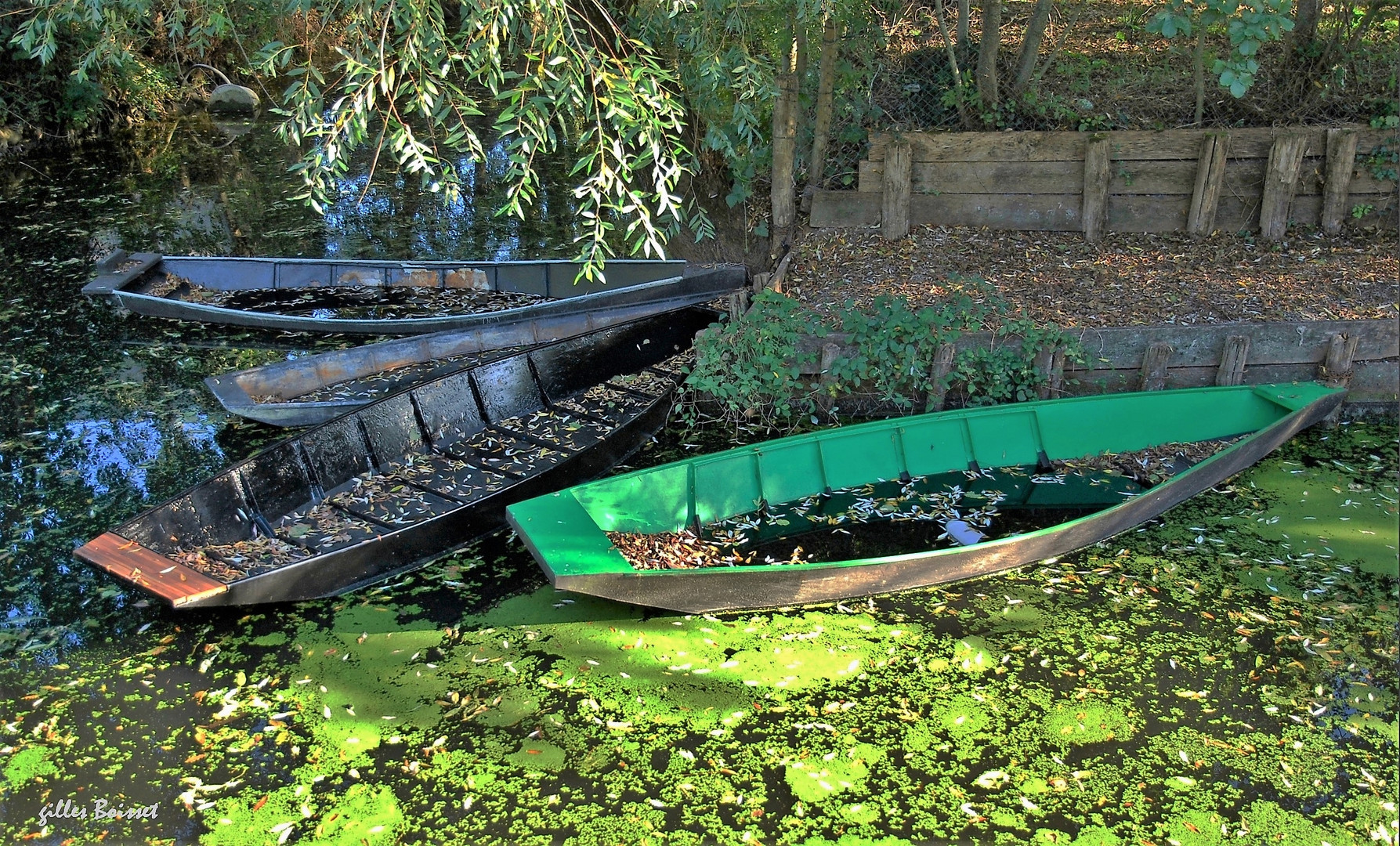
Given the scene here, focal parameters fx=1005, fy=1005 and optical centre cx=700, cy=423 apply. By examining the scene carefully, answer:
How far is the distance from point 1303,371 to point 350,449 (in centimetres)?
700

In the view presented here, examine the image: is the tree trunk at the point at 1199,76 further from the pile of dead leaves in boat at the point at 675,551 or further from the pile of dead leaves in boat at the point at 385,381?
the pile of dead leaves in boat at the point at 385,381

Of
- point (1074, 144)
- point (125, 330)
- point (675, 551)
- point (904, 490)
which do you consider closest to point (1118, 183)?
point (1074, 144)

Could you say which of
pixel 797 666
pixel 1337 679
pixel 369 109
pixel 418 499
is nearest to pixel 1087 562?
pixel 1337 679

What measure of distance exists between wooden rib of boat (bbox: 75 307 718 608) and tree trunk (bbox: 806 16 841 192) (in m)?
2.20

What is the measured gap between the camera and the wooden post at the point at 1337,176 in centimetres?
861

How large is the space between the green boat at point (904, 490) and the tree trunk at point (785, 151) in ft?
11.5

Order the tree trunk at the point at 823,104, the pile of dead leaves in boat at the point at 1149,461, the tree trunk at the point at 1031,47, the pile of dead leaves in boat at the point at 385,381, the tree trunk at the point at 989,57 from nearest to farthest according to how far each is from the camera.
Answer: the pile of dead leaves in boat at the point at 1149,461 → the pile of dead leaves in boat at the point at 385,381 → the tree trunk at the point at 823,104 → the tree trunk at the point at 989,57 → the tree trunk at the point at 1031,47

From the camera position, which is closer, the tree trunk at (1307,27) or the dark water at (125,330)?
the dark water at (125,330)

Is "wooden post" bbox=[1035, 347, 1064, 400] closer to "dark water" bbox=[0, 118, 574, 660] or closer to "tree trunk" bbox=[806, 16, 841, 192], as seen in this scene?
"tree trunk" bbox=[806, 16, 841, 192]

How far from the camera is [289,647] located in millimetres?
5543

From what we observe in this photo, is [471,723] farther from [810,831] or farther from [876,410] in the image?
[876,410]

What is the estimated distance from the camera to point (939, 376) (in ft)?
25.1

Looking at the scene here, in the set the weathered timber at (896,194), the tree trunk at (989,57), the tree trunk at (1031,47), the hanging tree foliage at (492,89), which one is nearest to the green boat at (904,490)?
the hanging tree foliage at (492,89)

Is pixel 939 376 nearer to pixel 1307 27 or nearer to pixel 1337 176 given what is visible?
pixel 1337 176
